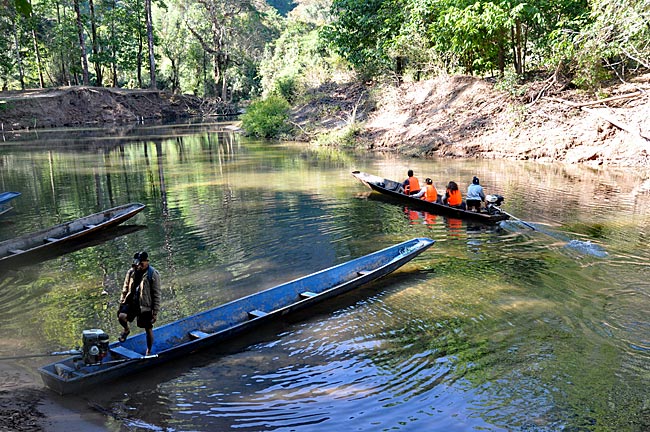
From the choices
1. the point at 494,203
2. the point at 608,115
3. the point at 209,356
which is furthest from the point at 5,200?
the point at 608,115

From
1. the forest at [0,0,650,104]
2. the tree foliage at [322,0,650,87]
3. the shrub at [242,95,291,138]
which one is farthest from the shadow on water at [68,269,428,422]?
the shrub at [242,95,291,138]

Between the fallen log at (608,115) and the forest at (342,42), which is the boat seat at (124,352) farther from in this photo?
the fallen log at (608,115)

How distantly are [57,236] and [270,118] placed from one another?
25.0 meters

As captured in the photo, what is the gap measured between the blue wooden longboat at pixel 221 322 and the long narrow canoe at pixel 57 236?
541cm

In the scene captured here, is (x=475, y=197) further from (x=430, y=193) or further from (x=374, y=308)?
(x=374, y=308)

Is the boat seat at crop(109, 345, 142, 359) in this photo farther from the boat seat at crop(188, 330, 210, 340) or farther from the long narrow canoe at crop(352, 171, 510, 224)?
the long narrow canoe at crop(352, 171, 510, 224)

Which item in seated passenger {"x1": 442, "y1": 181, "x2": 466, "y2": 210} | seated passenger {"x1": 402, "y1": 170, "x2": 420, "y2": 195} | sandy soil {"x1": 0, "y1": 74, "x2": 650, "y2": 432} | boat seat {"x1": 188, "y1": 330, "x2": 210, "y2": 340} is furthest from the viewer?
sandy soil {"x1": 0, "y1": 74, "x2": 650, "y2": 432}

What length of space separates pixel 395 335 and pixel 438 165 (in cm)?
1617

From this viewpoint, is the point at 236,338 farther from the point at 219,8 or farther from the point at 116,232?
the point at 219,8

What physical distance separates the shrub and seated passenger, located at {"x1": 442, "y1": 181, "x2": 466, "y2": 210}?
22391 millimetres

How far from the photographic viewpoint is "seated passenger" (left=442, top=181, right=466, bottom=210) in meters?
14.6

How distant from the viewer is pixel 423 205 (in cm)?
1562

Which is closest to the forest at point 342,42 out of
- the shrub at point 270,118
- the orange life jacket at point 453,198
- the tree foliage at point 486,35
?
the tree foliage at point 486,35

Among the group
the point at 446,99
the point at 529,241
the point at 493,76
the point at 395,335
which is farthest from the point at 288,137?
the point at 395,335
